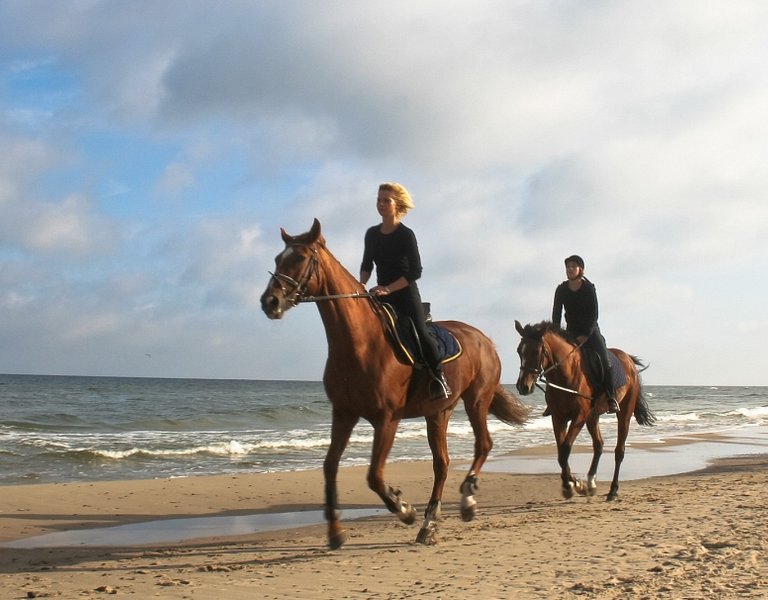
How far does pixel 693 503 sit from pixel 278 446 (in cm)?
1314

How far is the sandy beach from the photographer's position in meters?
5.41

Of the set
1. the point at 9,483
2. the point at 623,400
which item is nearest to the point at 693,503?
the point at 623,400

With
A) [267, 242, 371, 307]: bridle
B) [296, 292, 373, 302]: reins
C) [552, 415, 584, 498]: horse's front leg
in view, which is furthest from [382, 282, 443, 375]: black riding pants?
[552, 415, 584, 498]: horse's front leg

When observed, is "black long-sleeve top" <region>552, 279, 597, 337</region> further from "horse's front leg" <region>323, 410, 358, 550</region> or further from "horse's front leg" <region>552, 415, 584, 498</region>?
"horse's front leg" <region>323, 410, 358, 550</region>

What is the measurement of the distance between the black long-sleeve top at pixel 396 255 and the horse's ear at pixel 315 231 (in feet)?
3.37

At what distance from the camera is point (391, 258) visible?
7430 millimetres

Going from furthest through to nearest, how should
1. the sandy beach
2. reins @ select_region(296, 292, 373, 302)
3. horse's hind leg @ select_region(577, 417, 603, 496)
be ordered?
horse's hind leg @ select_region(577, 417, 603, 496) → reins @ select_region(296, 292, 373, 302) → the sandy beach

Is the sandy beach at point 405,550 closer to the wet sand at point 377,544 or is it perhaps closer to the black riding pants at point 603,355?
the wet sand at point 377,544

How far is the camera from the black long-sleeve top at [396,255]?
24.2 ft

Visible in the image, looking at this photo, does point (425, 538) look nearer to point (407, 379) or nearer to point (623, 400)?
point (407, 379)

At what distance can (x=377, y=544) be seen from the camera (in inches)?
294

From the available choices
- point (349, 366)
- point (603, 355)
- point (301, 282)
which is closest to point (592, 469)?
point (603, 355)

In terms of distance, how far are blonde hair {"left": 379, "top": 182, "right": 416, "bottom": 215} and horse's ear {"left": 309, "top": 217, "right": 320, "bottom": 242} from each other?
1.09m

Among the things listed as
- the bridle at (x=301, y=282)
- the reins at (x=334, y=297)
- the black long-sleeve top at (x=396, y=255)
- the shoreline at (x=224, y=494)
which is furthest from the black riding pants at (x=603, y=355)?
the bridle at (x=301, y=282)
